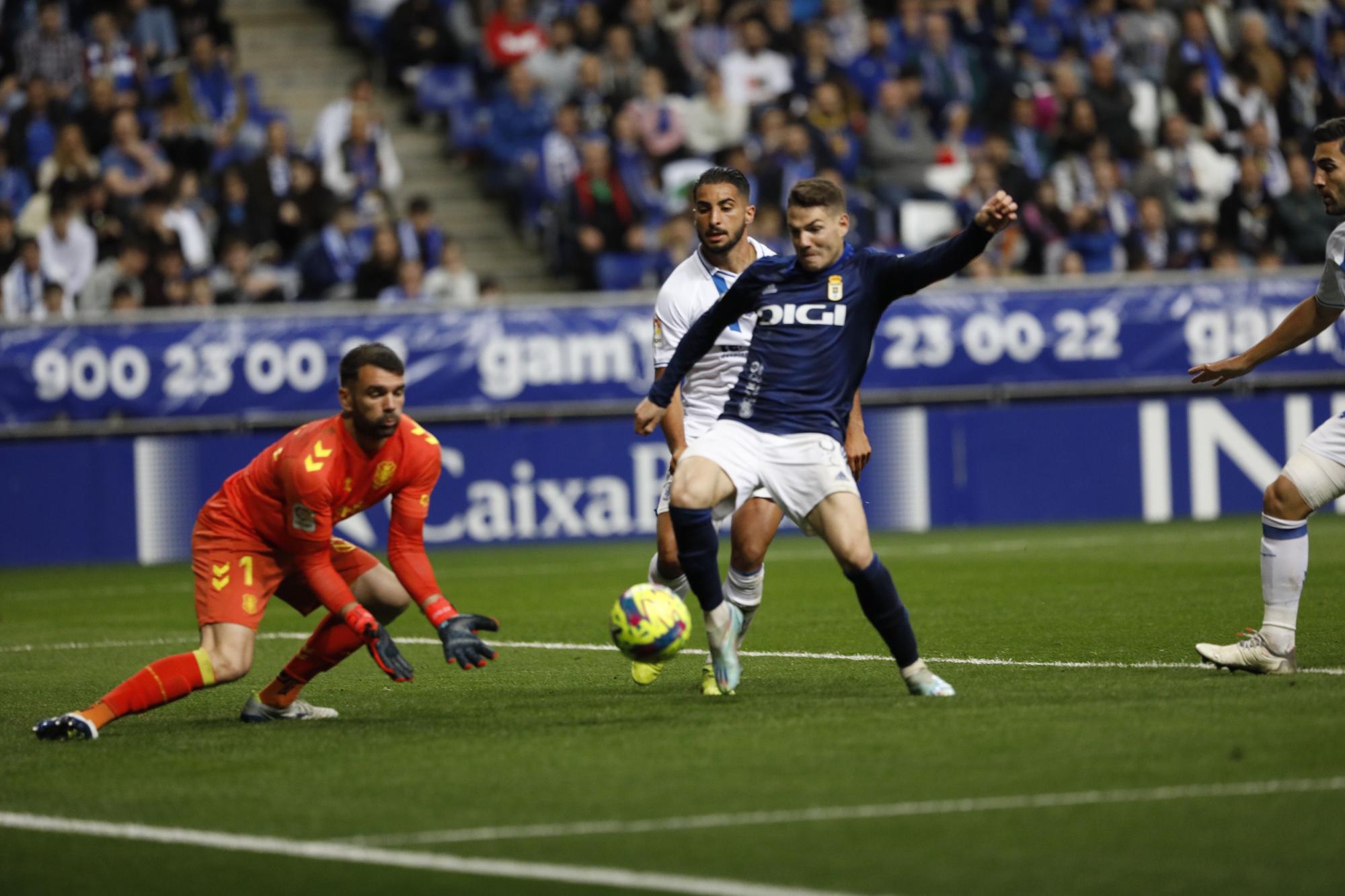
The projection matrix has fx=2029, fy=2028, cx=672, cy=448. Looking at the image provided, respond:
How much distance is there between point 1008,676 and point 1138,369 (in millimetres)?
10673

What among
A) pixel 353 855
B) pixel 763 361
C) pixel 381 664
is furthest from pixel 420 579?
pixel 353 855

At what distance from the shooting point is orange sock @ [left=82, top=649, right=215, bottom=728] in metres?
7.58

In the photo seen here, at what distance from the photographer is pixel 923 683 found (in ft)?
25.6

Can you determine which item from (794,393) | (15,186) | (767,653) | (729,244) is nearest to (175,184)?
(15,186)

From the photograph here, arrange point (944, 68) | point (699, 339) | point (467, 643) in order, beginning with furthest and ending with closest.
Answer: point (944, 68) → point (699, 339) → point (467, 643)

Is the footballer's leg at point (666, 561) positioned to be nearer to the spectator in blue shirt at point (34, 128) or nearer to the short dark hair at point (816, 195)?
the short dark hair at point (816, 195)

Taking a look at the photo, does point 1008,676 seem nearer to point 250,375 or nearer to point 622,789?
point 622,789

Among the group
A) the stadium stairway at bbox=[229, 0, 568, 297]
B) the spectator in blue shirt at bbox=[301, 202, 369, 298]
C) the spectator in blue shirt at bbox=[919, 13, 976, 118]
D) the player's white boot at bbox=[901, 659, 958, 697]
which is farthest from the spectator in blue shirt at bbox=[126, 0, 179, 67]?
the player's white boot at bbox=[901, 659, 958, 697]

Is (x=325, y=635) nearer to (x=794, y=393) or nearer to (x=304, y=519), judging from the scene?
(x=304, y=519)

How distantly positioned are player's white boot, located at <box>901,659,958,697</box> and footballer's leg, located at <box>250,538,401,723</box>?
6.58ft

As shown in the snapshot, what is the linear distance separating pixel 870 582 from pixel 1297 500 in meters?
1.94

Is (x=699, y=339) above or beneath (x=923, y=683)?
above

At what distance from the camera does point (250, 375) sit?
17141 millimetres

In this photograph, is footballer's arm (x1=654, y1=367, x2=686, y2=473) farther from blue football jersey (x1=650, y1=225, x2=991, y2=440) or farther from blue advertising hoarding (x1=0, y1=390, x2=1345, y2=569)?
blue advertising hoarding (x1=0, y1=390, x2=1345, y2=569)
